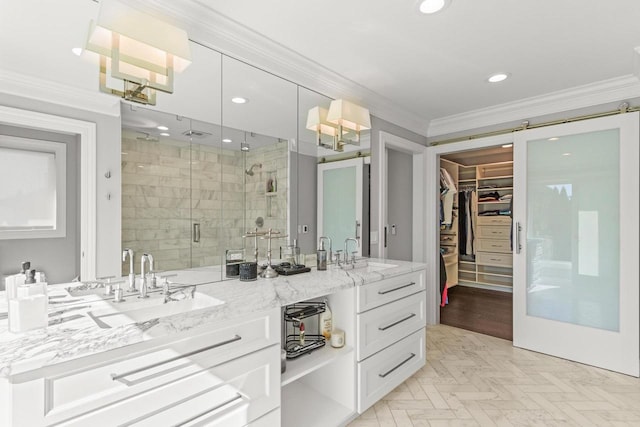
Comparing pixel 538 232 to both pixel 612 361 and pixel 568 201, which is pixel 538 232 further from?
pixel 612 361

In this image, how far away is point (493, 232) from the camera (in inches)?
213

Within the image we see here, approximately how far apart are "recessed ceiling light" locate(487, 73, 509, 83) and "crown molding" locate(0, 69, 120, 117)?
8.54ft

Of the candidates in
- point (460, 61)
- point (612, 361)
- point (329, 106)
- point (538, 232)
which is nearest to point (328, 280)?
point (329, 106)

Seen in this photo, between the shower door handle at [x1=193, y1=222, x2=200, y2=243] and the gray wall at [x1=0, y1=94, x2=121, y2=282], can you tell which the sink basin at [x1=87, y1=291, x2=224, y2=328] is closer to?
the gray wall at [x1=0, y1=94, x2=121, y2=282]

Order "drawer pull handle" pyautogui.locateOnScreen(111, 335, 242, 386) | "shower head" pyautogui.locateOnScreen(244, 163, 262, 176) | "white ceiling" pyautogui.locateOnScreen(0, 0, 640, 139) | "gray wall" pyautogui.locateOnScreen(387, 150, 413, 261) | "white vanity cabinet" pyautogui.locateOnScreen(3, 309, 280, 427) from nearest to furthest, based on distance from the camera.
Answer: "white vanity cabinet" pyautogui.locateOnScreen(3, 309, 280, 427) < "drawer pull handle" pyautogui.locateOnScreen(111, 335, 242, 386) < "white ceiling" pyautogui.locateOnScreen(0, 0, 640, 139) < "shower head" pyautogui.locateOnScreen(244, 163, 262, 176) < "gray wall" pyautogui.locateOnScreen(387, 150, 413, 261)

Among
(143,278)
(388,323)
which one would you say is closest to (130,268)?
(143,278)

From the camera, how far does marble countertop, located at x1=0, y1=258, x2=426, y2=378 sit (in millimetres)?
A: 910

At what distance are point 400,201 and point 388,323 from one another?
1826 millimetres

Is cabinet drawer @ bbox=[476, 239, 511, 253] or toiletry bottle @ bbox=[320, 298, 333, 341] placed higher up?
cabinet drawer @ bbox=[476, 239, 511, 253]

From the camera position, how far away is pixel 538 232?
3.10 metres

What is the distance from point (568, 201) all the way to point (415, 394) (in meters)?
2.18

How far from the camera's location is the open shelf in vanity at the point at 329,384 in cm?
185

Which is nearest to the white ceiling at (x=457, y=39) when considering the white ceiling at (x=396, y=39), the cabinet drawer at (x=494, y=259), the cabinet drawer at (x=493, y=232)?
the white ceiling at (x=396, y=39)

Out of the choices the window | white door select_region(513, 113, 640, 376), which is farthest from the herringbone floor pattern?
the window
